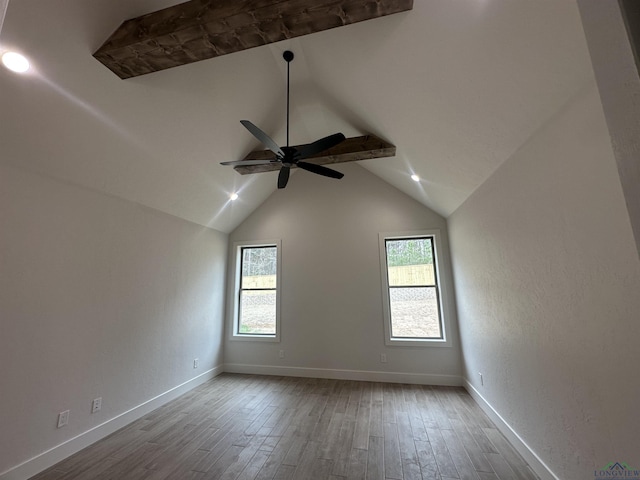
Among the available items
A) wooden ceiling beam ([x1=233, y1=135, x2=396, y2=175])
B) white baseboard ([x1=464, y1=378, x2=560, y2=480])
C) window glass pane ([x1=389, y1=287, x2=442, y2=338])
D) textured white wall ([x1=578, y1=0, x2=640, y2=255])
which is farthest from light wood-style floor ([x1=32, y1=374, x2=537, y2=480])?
wooden ceiling beam ([x1=233, y1=135, x2=396, y2=175])

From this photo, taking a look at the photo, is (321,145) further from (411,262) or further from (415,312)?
(415,312)

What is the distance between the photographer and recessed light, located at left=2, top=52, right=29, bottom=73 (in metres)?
1.72

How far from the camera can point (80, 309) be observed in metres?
2.63

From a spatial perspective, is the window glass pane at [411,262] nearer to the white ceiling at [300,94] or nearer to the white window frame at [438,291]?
the white window frame at [438,291]

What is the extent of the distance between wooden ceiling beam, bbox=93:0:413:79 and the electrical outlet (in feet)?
9.53

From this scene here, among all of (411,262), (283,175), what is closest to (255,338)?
(411,262)

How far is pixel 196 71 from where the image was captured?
250 cm

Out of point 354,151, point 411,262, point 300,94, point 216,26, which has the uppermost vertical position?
point 300,94

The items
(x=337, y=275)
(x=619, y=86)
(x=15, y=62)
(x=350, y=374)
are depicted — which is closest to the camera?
(x=619, y=86)

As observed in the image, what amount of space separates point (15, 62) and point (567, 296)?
3.75 metres

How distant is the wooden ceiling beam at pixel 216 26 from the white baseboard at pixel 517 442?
3.25 meters

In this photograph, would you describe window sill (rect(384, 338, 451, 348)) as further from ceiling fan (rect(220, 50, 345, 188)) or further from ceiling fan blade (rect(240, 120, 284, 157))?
ceiling fan blade (rect(240, 120, 284, 157))

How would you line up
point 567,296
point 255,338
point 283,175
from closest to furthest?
1. point 567,296
2. point 283,175
3. point 255,338

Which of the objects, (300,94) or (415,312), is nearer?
(300,94)
